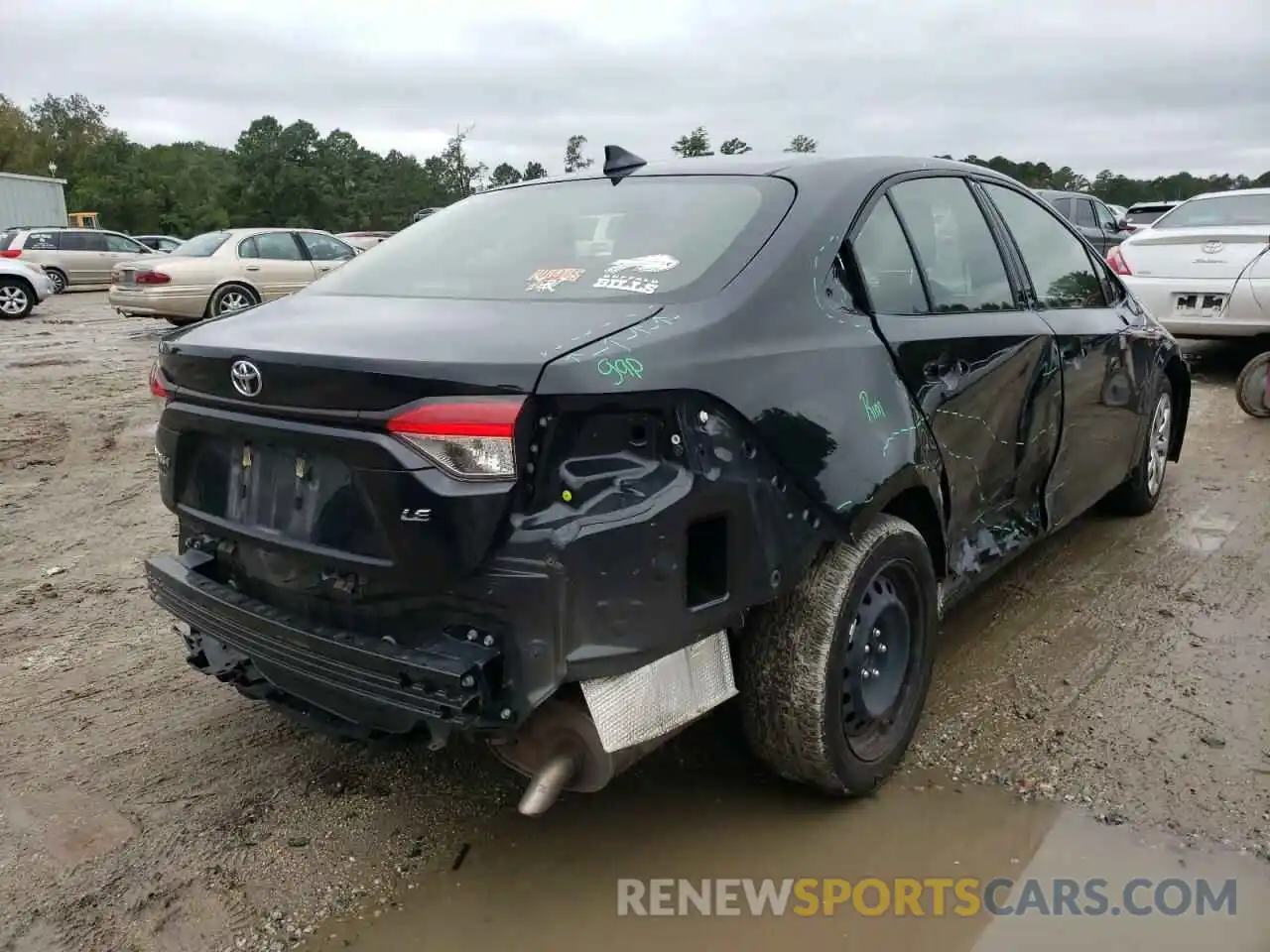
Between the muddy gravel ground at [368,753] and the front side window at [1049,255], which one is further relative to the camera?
the front side window at [1049,255]

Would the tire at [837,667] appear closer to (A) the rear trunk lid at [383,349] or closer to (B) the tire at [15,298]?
(A) the rear trunk lid at [383,349]

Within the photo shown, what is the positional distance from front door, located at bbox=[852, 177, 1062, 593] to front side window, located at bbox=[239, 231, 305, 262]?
12043mm

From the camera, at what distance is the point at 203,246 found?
13.4 m

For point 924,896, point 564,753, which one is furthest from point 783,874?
point 564,753

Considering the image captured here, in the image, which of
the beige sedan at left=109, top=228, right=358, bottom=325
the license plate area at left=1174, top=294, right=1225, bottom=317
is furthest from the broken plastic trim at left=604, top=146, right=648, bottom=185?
the beige sedan at left=109, top=228, right=358, bottom=325

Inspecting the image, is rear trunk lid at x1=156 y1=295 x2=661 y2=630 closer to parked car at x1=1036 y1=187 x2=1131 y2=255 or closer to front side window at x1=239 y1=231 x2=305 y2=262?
front side window at x1=239 y1=231 x2=305 y2=262

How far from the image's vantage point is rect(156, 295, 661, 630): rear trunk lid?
202 centimetres

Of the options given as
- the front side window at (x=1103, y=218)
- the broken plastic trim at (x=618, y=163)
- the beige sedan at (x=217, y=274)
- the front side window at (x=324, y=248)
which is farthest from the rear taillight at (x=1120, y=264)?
the front side window at (x=324, y=248)

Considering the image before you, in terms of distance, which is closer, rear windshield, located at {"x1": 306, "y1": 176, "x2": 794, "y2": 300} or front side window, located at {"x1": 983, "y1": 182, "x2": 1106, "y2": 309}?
→ rear windshield, located at {"x1": 306, "y1": 176, "x2": 794, "y2": 300}

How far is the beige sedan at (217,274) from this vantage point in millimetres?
12828

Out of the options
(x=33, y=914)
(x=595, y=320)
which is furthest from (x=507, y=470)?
(x=33, y=914)

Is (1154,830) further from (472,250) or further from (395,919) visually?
(472,250)

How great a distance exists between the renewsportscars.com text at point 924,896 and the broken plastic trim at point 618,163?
83.3 inches

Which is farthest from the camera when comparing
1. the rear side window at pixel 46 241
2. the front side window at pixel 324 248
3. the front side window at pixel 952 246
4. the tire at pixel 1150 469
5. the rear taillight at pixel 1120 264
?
the rear side window at pixel 46 241
